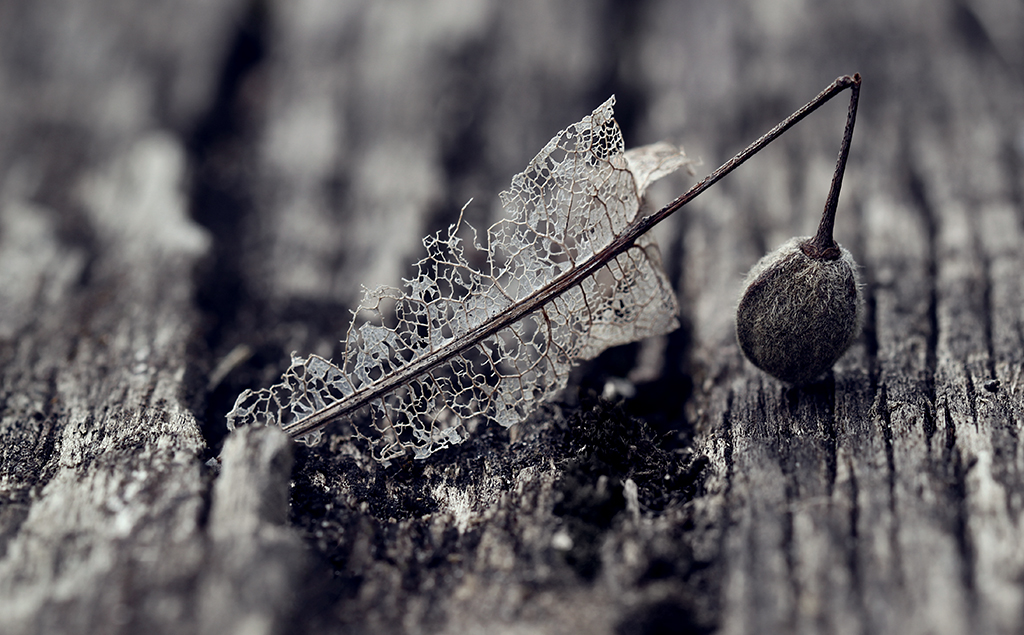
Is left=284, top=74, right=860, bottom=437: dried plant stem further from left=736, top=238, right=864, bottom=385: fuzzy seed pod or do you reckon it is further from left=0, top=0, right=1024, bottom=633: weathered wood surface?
Result: left=736, top=238, right=864, bottom=385: fuzzy seed pod

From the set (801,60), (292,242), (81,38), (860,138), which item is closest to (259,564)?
(292,242)

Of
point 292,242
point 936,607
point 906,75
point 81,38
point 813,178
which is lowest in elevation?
point 936,607

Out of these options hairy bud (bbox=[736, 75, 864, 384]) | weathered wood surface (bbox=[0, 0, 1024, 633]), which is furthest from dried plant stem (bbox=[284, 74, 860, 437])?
hairy bud (bbox=[736, 75, 864, 384])

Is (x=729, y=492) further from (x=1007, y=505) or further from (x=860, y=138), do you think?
(x=860, y=138)

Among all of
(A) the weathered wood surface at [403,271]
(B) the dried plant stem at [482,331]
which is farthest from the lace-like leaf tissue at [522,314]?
(A) the weathered wood surface at [403,271]

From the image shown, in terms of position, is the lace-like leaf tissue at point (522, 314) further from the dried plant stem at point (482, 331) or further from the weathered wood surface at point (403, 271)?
the weathered wood surface at point (403, 271)
